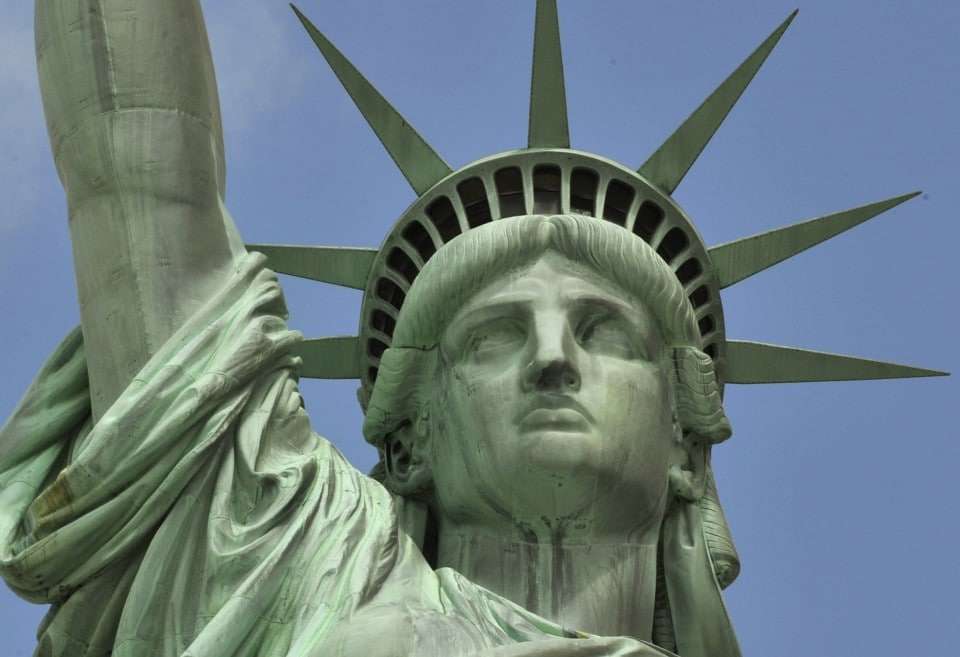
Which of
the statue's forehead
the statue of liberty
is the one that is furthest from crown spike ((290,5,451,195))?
the statue's forehead

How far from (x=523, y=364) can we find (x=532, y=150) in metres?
2.09

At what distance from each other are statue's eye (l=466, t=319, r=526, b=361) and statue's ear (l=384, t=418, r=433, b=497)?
2.06ft

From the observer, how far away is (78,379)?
16.1m

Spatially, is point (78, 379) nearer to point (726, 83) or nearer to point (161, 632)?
point (161, 632)

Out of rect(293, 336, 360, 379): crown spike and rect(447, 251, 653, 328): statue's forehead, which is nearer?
rect(447, 251, 653, 328): statue's forehead

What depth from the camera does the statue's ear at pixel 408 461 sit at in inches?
666

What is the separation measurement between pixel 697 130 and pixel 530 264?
6.74ft

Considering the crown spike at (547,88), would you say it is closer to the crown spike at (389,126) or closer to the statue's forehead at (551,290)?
the crown spike at (389,126)

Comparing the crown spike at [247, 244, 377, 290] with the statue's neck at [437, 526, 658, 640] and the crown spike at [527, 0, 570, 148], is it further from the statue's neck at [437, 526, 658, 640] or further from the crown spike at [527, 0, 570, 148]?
the statue's neck at [437, 526, 658, 640]

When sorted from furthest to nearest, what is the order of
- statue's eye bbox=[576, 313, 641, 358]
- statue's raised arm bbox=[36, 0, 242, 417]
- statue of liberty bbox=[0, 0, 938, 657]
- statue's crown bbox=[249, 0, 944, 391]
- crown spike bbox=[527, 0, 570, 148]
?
1. crown spike bbox=[527, 0, 570, 148]
2. statue's crown bbox=[249, 0, 944, 391]
3. statue's eye bbox=[576, 313, 641, 358]
4. statue's raised arm bbox=[36, 0, 242, 417]
5. statue of liberty bbox=[0, 0, 938, 657]

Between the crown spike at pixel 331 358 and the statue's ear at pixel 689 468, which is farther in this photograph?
the crown spike at pixel 331 358

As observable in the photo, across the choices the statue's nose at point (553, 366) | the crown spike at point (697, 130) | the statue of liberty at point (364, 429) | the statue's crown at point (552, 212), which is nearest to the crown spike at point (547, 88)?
the statue's crown at point (552, 212)

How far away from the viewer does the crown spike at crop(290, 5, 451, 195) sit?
1833 cm

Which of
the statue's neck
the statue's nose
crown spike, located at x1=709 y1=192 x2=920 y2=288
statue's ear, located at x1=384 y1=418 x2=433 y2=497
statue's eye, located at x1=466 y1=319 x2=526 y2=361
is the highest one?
crown spike, located at x1=709 y1=192 x2=920 y2=288
